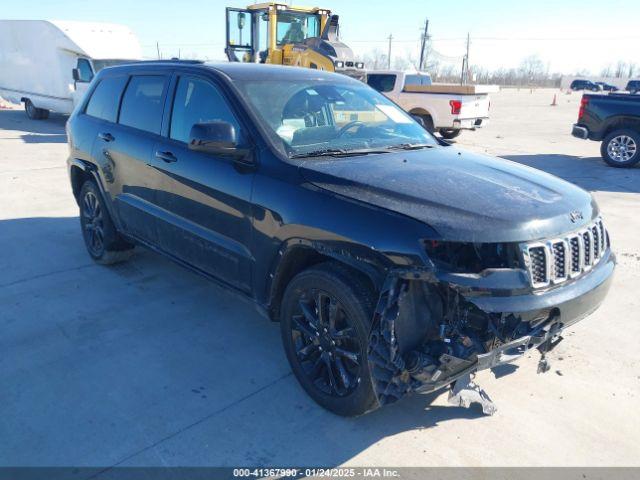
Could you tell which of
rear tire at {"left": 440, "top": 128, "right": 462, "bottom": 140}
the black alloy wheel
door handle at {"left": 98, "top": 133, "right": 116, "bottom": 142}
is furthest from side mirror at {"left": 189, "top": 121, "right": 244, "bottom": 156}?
rear tire at {"left": 440, "top": 128, "right": 462, "bottom": 140}

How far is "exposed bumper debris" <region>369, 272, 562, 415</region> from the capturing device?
2.53 m

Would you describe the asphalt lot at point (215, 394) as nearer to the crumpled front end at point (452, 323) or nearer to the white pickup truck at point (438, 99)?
the crumpled front end at point (452, 323)

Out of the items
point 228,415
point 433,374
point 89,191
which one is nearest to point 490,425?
point 433,374

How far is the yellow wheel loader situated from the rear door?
938 centimetres

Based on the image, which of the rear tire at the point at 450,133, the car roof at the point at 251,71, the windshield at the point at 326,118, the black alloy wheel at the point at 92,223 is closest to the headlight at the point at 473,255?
the windshield at the point at 326,118

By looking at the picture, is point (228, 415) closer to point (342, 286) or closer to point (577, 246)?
point (342, 286)

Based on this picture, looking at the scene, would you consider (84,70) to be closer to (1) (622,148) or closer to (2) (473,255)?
(1) (622,148)

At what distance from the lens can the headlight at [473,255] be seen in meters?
2.56

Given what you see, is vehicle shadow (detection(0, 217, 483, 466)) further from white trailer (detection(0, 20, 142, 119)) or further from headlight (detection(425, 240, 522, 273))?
white trailer (detection(0, 20, 142, 119))

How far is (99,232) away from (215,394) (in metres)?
2.69

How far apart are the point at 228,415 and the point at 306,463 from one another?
1.96 feet

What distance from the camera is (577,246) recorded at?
9.34 feet

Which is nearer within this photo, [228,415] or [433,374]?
[433,374]

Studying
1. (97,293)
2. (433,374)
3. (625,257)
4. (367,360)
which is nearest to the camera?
(433,374)
